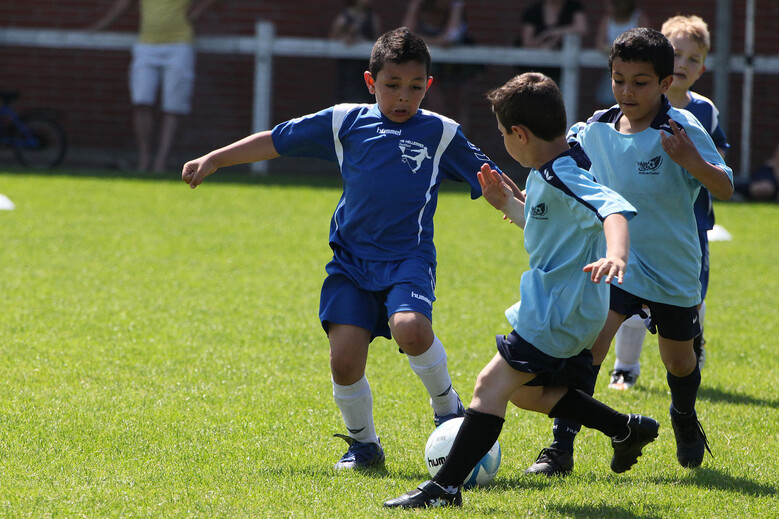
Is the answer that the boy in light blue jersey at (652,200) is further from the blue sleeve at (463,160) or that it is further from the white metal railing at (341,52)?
the white metal railing at (341,52)

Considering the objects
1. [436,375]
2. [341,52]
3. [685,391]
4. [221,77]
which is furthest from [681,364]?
[221,77]

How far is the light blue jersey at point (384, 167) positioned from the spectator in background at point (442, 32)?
895cm

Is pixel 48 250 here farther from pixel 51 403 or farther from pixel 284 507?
pixel 284 507

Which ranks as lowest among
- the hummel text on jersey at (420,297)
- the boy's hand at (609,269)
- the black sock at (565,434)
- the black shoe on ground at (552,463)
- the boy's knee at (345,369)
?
the black shoe on ground at (552,463)

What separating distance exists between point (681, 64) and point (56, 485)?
3.42 metres

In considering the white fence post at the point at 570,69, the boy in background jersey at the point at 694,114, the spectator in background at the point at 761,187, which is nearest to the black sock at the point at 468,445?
the boy in background jersey at the point at 694,114

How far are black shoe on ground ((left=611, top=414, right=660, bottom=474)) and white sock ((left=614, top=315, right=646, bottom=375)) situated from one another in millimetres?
1588

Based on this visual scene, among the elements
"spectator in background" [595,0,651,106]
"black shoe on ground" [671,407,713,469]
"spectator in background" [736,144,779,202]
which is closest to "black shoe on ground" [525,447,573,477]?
"black shoe on ground" [671,407,713,469]

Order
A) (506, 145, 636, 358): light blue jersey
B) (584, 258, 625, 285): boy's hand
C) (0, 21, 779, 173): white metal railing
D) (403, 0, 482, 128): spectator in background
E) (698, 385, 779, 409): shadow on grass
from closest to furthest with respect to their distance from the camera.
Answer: (584, 258, 625, 285): boy's hand → (506, 145, 636, 358): light blue jersey → (698, 385, 779, 409): shadow on grass → (0, 21, 779, 173): white metal railing → (403, 0, 482, 128): spectator in background

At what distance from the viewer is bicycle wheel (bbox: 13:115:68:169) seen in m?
13.0

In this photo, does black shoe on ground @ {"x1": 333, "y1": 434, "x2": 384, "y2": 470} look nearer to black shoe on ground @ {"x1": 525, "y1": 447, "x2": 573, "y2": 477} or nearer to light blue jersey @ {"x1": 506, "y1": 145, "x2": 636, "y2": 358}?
Answer: black shoe on ground @ {"x1": 525, "y1": 447, "x2": 573, "y2": 477}

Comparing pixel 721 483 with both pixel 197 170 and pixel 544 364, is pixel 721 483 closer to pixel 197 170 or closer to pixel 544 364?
pixel 544 364

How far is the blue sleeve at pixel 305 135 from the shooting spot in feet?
13.5

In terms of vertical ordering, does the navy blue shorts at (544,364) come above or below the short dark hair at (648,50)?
below
